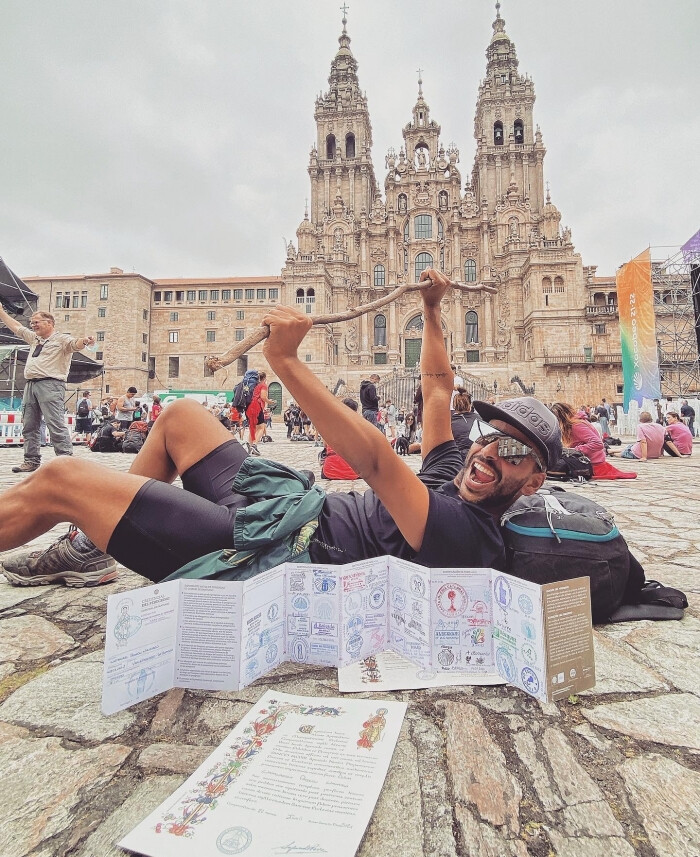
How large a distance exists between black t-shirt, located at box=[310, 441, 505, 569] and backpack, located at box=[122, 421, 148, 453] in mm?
9811

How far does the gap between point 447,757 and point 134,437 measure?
10.7 metres

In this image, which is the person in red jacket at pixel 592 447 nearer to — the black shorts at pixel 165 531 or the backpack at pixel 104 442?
the black shorts at pixel 165 531

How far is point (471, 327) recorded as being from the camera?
38875mm

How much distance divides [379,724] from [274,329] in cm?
125

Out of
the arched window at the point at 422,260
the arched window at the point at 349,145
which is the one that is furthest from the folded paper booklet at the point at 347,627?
the arched window at the point at 349,145

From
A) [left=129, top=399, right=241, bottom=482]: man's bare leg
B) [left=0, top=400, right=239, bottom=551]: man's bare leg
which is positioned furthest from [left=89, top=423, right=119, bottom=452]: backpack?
[left=0, top=400, right=239, bottom=551]: man's bare leg

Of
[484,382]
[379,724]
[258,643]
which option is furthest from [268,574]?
[484,382]

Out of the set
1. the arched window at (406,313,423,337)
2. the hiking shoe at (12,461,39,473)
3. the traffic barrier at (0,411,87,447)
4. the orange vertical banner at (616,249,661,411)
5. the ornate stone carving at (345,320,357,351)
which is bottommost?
the hiking shoe at (12,461,39,473)

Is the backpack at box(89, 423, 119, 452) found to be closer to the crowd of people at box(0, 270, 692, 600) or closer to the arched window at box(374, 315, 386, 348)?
the crowd of people at box(0, 270, 692, 600)

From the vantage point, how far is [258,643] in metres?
1.58

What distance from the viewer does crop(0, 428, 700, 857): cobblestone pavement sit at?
971 mm

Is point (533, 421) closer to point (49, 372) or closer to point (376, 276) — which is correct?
point (49, 372)

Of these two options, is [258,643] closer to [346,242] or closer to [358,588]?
[358,588]

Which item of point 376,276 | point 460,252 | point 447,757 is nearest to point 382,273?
point 376,276
